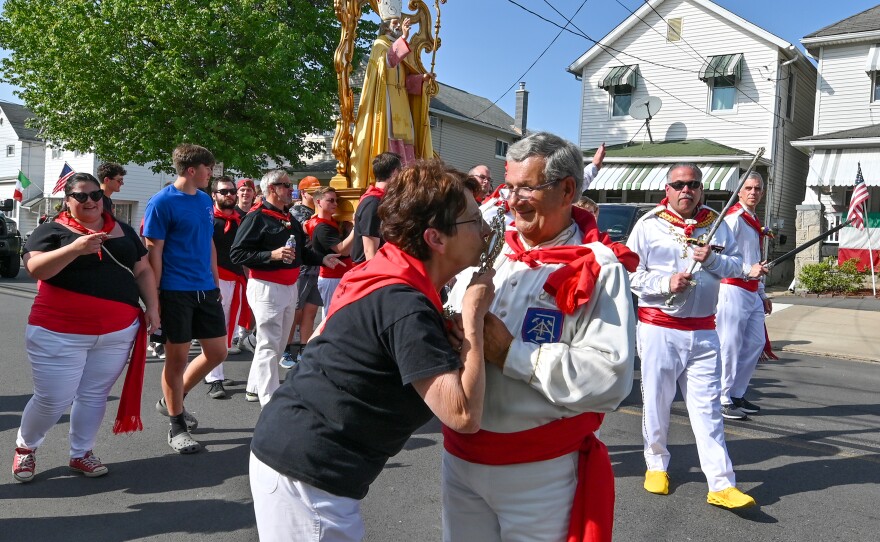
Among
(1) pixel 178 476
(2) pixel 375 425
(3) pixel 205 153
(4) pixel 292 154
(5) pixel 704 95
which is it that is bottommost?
(1) pixel 178 476

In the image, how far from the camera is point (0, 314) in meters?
10.9

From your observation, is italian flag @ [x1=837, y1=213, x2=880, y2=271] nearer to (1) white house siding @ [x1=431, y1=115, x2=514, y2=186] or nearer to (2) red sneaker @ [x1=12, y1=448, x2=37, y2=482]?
(1) white house siding @ [x1=431, y1=115, x2=514, y2=186]

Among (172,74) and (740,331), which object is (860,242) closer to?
(740,331)

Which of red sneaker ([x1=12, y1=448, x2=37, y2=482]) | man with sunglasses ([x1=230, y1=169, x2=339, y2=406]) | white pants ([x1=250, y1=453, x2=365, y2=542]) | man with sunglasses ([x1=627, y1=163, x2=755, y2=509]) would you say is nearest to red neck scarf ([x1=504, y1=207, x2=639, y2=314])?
white pants ([x1=250, y1=453, x2=365, y2=542])

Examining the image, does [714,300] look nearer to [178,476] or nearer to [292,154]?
[178,476]

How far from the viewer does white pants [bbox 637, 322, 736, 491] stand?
4.14m

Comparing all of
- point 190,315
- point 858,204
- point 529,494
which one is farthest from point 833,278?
point 529,494

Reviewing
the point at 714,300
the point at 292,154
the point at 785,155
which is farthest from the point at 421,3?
the point at 785,155

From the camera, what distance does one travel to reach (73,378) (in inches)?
166

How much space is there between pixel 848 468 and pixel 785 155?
19.2m

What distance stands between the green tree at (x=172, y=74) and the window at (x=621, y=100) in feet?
26.9

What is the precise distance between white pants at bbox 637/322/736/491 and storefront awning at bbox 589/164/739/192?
15.2 metres

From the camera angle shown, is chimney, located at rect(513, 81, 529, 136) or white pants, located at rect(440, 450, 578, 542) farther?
chimney, located at rect(513, 81, 529, 136)

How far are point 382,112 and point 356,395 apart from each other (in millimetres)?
7818
